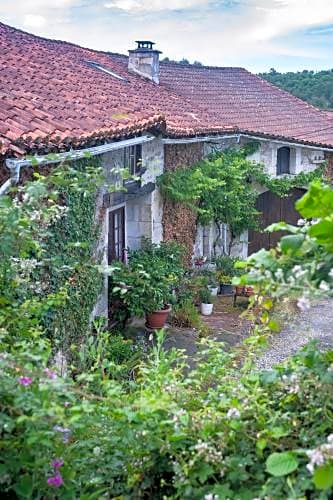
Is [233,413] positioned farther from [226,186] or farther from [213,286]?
[226,186]

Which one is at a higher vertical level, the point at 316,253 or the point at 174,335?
the point at 316,253

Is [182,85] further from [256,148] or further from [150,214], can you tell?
[150,214]

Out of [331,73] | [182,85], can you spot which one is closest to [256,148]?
[182,85]

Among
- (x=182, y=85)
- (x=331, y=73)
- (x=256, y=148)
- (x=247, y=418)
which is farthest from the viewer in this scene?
(x=331, y=73)

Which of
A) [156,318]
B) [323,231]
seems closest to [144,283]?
[156,318]

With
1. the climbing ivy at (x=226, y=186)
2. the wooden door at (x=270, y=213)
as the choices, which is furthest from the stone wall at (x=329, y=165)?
the wooden door at (x=270, y=213)

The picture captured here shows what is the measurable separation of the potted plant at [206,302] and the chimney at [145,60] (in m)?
6.42

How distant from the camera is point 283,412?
247cm

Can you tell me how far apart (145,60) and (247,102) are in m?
4.24

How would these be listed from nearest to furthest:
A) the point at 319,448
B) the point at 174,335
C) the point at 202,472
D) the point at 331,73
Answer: the point at 319,448, the point at 202,472, the point at 174,335, the point at 331,73

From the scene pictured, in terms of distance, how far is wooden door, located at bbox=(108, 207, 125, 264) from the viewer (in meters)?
10.1

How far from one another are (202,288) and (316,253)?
1041 cm

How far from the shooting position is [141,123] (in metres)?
8.71

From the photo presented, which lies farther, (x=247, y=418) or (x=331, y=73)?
(x=331, y=73)
